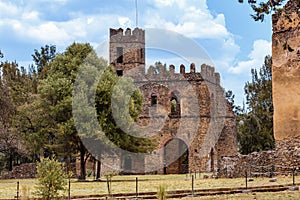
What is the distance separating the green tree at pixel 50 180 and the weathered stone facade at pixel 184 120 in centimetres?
2348

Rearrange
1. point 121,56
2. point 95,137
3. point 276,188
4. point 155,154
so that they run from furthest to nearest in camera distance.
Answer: point 121,56
point 155,154
point 95,137
point 276,188

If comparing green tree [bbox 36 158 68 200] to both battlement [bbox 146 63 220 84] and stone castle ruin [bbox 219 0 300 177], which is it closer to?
stone castle ruin [bbox 219 0 300 177]

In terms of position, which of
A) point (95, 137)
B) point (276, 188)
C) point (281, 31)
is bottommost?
point (276, 188)

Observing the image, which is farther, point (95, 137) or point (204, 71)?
point (204, 71)

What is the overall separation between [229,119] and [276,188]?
960 inches

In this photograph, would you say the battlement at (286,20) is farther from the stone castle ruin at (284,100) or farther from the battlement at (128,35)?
the battlement at (128,35)

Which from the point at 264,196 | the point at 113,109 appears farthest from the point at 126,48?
the point at 264,196

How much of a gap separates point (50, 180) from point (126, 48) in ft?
92.8

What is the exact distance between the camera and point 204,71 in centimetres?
3959

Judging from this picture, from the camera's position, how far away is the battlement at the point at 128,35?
41.8 metres

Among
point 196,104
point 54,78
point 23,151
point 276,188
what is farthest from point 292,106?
point 23,151

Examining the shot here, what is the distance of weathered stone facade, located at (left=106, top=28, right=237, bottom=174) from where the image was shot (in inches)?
1539

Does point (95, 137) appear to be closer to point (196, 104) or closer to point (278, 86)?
point (278, 86)

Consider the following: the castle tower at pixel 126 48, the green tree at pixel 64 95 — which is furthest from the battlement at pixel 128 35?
the green tree at pixel 64 95
